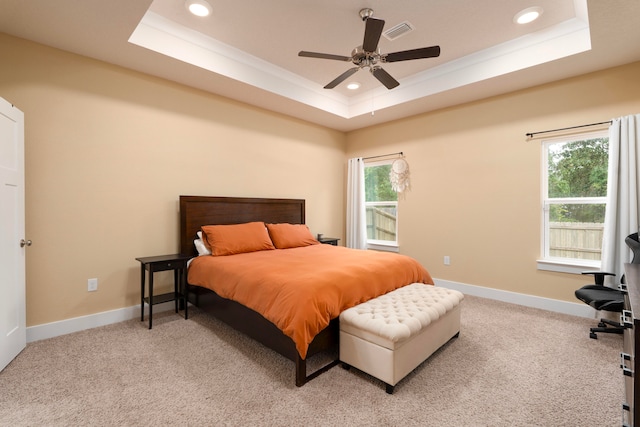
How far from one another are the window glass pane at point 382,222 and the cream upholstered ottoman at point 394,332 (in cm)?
262

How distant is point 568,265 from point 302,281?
3182 mm

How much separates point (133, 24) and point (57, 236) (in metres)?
2.02

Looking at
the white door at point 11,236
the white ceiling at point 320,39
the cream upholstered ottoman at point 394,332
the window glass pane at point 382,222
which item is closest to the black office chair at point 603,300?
the cream upholstered ottoman at point 394,332

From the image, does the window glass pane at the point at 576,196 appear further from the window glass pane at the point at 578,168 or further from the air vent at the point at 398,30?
the air vent at the point at 398,30

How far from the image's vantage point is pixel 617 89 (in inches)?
123

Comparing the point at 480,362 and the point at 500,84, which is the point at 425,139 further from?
the point at 480,362

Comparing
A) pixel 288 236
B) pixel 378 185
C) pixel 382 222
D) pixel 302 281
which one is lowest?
pixel 302 281

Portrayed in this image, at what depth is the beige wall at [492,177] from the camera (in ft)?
11.0

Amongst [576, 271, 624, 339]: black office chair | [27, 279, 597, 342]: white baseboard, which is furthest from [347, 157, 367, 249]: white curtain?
[576, 271, 624, 339]: black office chair

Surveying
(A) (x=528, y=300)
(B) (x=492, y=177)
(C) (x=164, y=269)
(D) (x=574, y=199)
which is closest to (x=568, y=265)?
(A) (x=528, y=300)

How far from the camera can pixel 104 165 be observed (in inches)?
120

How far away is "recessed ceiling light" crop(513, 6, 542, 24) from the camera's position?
2.68 m

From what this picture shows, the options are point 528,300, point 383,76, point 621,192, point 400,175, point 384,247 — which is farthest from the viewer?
point 384,247

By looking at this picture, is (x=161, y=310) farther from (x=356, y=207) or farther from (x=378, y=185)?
(x=378, y=185)
